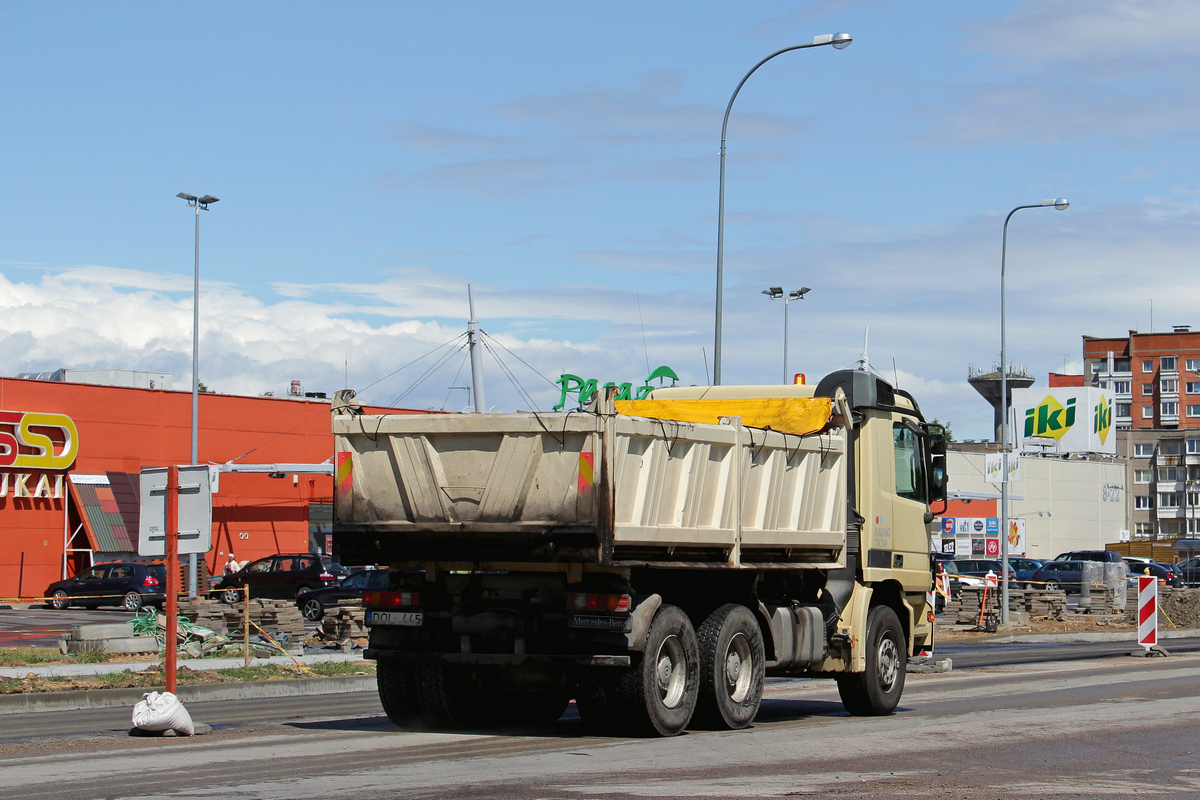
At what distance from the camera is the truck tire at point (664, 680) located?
11078 mm

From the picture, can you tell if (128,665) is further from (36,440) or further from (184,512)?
(36,440)

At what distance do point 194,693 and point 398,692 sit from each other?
253 inches

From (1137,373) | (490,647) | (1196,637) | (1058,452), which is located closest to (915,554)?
(490,647)

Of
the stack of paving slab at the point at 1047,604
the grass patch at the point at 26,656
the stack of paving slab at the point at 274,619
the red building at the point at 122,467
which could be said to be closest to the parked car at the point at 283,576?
the red building at the point at 122,467

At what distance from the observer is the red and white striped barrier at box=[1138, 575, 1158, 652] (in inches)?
977

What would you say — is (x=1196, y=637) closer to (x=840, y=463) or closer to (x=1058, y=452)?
(x=840, y=463)

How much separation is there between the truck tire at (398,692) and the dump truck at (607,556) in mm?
14

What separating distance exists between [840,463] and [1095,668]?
10832 millimetres

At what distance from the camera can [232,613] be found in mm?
26391

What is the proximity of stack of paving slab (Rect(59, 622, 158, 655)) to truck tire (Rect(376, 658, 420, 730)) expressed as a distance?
10.7 metres

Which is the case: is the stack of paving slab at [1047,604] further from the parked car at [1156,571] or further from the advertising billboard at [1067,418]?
the advertising billboard at [1067,418]

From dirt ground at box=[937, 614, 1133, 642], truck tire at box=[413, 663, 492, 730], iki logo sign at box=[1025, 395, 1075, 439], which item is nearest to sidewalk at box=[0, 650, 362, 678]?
truck tire at box=[413, 663, 492, 730]

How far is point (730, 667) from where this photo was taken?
12195 mm

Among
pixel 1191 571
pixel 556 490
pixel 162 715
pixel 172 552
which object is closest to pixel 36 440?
pixel 172 552
